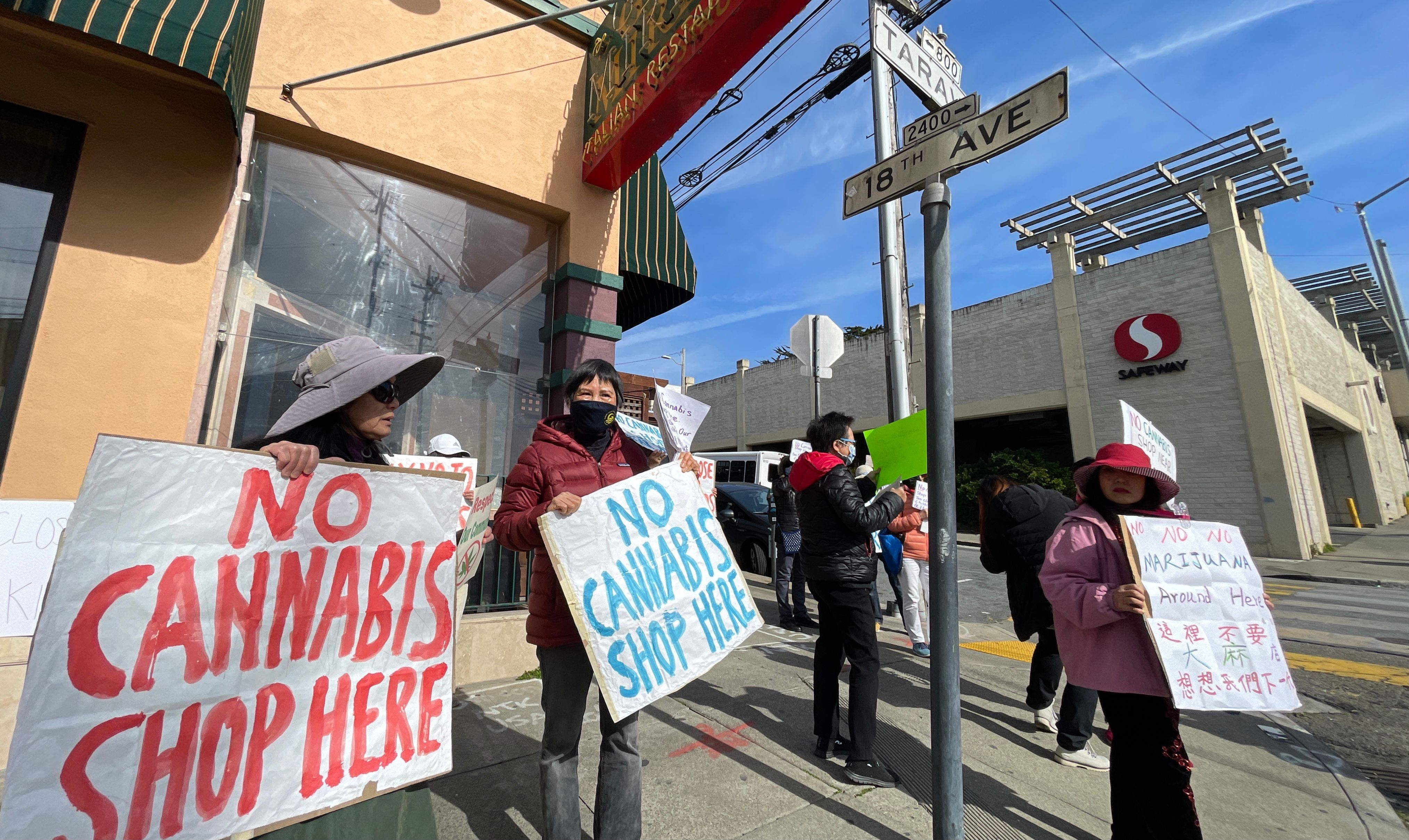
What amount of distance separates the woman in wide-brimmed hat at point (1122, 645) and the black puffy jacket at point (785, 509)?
405cm

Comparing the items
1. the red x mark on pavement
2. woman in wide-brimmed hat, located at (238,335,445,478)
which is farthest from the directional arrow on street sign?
the red x mark on pavement

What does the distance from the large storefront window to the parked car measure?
5.53 metres

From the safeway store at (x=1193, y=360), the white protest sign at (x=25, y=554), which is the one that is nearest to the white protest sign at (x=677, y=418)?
the white protest sign at (x=25, y=554)

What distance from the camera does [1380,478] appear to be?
24828 mm

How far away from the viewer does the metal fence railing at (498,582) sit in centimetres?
A: 482

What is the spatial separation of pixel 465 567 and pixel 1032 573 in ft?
10.9

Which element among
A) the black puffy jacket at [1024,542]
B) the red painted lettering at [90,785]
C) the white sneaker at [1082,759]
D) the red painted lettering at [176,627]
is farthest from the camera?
the black puffy jacket at [1024,542]

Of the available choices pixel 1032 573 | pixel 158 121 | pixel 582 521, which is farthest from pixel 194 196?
pixel 1032 573

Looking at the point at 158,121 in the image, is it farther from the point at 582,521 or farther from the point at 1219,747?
the point at 1219,747

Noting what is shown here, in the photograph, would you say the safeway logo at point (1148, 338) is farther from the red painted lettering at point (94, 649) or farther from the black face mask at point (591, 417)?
the red painted lettering at point (94, 649)

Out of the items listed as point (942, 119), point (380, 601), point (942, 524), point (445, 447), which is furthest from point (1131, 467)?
point (445, 447)

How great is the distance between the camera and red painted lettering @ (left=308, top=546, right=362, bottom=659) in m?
1.70

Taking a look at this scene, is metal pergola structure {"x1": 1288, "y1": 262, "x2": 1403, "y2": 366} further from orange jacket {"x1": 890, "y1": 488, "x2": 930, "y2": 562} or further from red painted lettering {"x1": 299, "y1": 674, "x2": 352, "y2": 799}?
red painted lettering {"x1": 299, "y1": 674, "x2": 352, "y2": 799}

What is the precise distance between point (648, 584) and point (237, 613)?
128 cm
